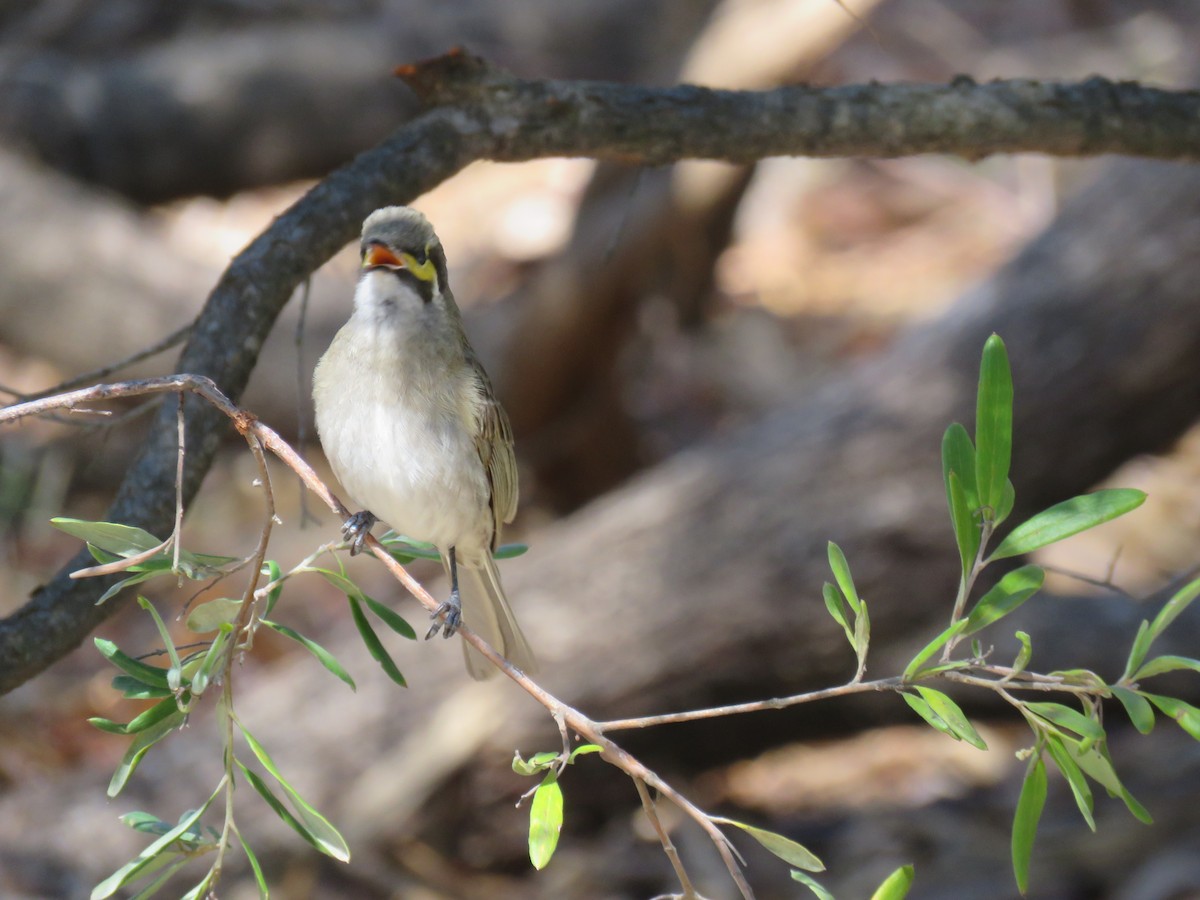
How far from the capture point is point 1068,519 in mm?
2105

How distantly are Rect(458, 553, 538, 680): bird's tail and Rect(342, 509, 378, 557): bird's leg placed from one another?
Answer: 1.21 ft

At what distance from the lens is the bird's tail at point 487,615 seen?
3.60m

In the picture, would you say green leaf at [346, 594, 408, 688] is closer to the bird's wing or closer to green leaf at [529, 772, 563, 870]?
green leaf at [529, 772, 563, 870]

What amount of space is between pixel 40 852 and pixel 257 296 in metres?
3.37

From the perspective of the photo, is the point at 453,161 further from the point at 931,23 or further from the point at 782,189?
the point at 931,23

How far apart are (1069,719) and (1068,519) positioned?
1.07ft

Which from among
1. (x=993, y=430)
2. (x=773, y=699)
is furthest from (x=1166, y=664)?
(x=773, y=699)

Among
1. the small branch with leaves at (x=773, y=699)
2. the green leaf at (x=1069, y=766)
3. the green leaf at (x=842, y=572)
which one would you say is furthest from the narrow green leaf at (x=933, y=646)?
the green leaf at (x=1069, y=766)

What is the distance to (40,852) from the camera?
205 inches

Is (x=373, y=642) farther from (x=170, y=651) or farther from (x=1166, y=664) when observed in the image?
(x=1166, y=664)

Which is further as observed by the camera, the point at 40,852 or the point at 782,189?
the point at 782,189

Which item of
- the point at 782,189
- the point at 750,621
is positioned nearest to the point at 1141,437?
the point at 750,621

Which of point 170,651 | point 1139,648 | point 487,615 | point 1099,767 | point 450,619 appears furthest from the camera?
point 487,615

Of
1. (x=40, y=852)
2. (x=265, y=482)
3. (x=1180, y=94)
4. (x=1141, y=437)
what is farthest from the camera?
(x=1141, y=437)
